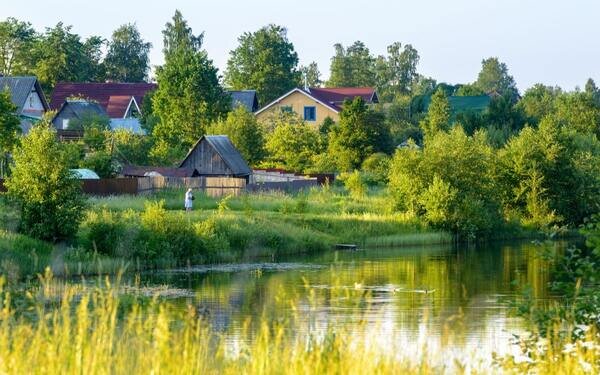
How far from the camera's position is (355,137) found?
268 feet

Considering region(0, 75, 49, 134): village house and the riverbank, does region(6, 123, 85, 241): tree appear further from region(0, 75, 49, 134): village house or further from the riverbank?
region(0, 75, 49, 134): village house

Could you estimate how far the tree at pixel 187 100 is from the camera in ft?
294

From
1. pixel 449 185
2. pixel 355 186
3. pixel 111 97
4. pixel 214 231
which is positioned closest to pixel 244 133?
pixel 355 186

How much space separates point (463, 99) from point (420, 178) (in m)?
69.4

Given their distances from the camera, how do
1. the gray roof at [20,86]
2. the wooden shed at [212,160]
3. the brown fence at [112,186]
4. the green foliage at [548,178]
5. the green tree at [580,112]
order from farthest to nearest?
the green tree at [580,112] → the gray roof at [20,86] → the wooden shed at [212,160] → the green foliage at [548,178] → the brown fence at [112,186]

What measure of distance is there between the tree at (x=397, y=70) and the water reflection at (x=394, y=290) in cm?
12484

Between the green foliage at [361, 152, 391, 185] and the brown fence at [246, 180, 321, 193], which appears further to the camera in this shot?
the green foliage at [361, 152, 391, 185]

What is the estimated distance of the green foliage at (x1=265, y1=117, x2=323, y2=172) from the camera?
8356 cm

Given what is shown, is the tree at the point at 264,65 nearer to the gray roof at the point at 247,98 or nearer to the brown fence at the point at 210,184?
the gray roof at the point at 247,98

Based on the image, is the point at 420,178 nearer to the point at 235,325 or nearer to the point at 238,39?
the point at 235,325

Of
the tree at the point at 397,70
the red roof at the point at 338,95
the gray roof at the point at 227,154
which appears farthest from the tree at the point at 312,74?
the gray roof at the point at 227,154

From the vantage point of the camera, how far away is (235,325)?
27234mm

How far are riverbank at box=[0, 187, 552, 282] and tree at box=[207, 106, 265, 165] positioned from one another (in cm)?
1882

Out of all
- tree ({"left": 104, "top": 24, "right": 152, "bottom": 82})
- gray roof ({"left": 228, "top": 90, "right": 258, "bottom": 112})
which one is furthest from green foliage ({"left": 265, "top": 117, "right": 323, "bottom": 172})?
tree ({"left": 104, "top": 24, "right": 152, "bottom": 82})
